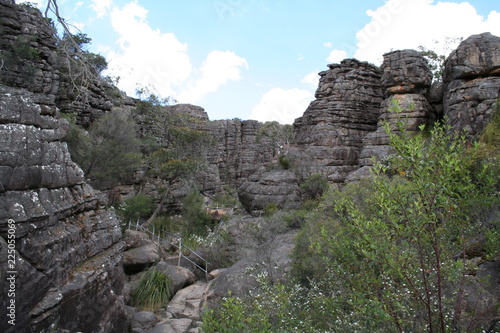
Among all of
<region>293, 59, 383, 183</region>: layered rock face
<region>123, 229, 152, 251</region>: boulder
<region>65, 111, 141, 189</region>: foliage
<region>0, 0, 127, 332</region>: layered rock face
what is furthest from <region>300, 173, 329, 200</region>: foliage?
<region>0, 0, 127, 332</region>: layered rock face

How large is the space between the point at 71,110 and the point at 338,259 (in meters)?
19.0

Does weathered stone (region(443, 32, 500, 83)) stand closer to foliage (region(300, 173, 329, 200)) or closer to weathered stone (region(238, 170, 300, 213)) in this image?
foliage (region(300, 173, 329, 200))

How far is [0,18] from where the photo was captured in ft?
49.3

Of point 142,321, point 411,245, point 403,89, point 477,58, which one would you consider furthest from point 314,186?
point 411,245

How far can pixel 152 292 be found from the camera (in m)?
9.64

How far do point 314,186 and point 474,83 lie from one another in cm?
1102

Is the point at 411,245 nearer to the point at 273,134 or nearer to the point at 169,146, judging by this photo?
the point at 169,146

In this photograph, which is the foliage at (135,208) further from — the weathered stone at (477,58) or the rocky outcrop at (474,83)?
the weathered stone at (477,58)

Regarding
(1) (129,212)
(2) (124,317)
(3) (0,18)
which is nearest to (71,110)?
(3) (0,18)

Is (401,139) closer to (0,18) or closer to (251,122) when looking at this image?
(0,18)

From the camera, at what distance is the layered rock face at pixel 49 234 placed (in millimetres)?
4512

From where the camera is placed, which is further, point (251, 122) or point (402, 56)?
point (251, 122)

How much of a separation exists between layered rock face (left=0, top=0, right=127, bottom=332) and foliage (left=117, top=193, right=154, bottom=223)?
10486 mm

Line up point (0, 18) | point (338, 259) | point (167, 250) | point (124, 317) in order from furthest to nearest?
point (167, 250), point (0, 18), point (124, 317), point (338, 259)
